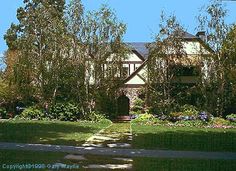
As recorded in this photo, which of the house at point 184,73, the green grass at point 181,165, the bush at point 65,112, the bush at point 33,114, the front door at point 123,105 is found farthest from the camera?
the front door at point 123,105

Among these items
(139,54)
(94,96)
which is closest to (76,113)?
(94,96)

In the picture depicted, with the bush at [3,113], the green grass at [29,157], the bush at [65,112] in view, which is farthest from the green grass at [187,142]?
the bush at [3,113]

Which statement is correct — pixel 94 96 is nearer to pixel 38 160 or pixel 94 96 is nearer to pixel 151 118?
pixel 151 118

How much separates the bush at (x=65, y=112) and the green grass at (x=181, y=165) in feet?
66.9

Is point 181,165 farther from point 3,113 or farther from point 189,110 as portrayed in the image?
point 3,113

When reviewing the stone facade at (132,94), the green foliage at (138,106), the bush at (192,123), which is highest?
the stone facade at (132,94)

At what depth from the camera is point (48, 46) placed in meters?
33.9

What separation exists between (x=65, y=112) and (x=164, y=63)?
30.0ft

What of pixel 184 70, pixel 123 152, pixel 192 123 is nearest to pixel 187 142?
pixel 123 152

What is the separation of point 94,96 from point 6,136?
17.7m

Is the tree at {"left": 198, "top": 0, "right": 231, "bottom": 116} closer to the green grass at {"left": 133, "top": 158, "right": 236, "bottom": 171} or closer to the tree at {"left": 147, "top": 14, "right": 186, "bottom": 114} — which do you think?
the tree at {"left": 147, "top": 14, "right": 186, "bottom": 114}

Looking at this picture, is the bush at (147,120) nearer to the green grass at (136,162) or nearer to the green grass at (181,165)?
the green grass at (181,165)

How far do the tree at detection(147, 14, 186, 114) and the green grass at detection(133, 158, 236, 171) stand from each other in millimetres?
21455

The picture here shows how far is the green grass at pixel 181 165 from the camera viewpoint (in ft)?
33.7
